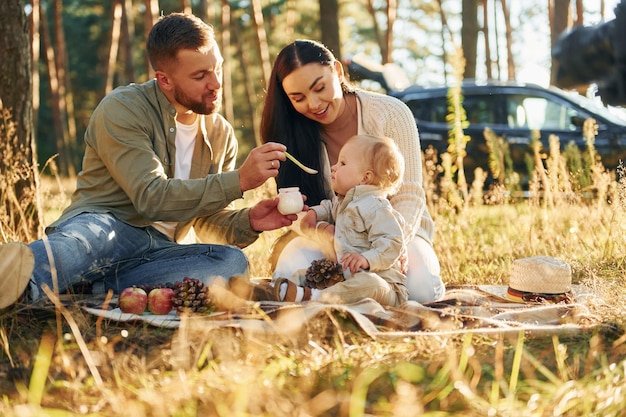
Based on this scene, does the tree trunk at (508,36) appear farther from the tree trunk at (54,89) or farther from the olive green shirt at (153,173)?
the olive green shirt at (153,173)

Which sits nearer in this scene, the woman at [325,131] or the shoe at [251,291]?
the shoe at [251,291]

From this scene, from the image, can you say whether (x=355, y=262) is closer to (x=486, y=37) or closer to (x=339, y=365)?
(x=339, y=365)

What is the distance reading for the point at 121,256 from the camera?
4.28 meters

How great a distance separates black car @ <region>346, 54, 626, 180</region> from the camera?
1061cm

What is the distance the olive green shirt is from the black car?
21.1 feet

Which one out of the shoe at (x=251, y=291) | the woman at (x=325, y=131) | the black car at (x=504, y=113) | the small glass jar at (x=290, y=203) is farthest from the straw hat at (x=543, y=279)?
the black car at (x=504, y=113)

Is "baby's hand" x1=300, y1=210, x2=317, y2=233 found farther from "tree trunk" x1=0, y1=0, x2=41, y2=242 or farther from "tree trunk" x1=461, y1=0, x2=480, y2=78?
"tree trunk" x1=461, y1=0, x2=480, y2=78

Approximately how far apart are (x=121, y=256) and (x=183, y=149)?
754 mm

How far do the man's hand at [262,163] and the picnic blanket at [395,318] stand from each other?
2.09 ft

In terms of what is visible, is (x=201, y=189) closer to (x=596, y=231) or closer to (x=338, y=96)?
(x=338, y=96)

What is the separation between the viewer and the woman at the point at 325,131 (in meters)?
4.30

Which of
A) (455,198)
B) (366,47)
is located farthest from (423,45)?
(455,198)

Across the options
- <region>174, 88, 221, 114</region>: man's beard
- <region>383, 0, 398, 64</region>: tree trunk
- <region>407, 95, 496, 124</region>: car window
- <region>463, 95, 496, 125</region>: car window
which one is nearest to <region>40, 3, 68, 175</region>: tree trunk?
<region>383, 0, 398, 64</region>: tree trunk

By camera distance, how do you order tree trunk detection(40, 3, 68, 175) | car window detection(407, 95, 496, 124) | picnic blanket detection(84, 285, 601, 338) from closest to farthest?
picnic blanket detection(84, 285, 601, 338), car window detection(407, 95, 496, 124), tree trunk detection(40, 3, 68, 175)
